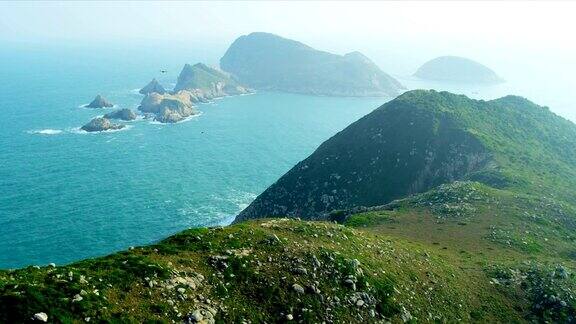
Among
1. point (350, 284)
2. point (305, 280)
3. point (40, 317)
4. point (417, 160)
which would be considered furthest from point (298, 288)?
point (417, 160)

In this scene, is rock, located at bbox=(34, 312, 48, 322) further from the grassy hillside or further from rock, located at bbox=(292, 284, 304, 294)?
rock, located at bbox=(292, 284, 304, 294)

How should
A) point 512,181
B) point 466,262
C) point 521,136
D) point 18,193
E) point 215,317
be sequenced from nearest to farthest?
point 215,317 → point 466,262 → point 512,181 → point 521,136 → point 18,193

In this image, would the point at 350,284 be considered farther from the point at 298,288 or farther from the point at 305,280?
the point at 298,288

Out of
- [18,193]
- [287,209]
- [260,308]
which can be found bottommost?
[18,193]

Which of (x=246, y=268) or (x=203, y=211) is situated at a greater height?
(x=246, y=268)

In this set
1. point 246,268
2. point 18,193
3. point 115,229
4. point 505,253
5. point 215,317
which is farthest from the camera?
point 18,193

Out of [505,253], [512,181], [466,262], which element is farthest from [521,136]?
[466,262]

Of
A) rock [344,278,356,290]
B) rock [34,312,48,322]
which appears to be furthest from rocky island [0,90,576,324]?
rock [344,278,356,290]

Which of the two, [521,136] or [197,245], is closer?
[197,245]

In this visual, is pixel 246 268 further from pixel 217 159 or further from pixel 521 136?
pixel 217 159
